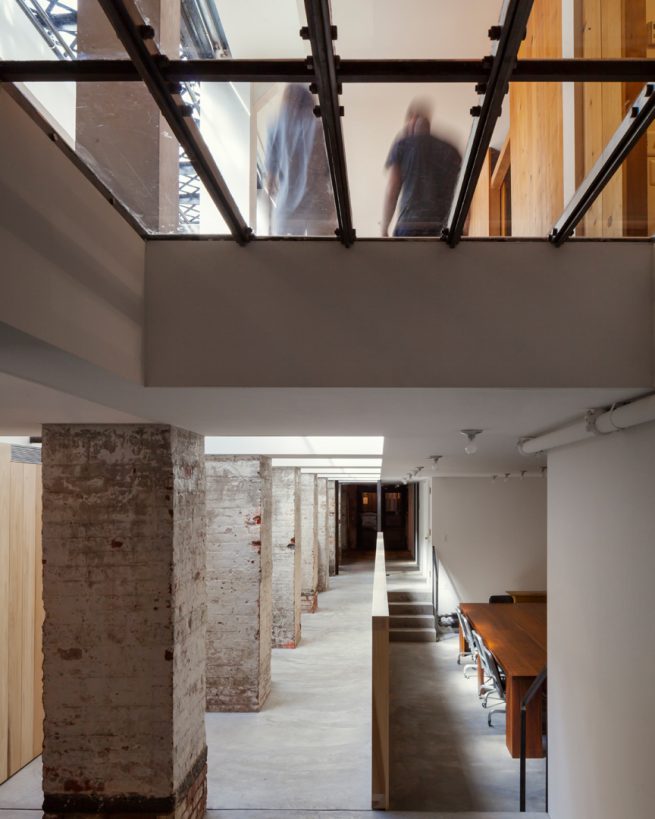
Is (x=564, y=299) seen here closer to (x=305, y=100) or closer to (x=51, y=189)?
(x=305, y=100)

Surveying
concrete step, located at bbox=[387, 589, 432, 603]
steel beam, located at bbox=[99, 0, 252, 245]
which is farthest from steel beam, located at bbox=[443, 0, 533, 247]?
concrete step, located at bbox=[387, 589, 432, 603]

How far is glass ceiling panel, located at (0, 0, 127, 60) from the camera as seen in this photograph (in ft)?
5.63

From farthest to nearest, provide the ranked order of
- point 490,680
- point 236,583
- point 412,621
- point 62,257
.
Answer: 1. point 412,621
2. point 490,680
3. point 236,583
4. point 62,257

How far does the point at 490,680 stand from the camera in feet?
27.1

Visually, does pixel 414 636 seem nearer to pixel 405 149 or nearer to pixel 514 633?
pixel 514 633

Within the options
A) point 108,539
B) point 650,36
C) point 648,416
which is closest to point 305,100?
point 650,36

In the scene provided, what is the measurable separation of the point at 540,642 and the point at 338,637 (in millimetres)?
3710

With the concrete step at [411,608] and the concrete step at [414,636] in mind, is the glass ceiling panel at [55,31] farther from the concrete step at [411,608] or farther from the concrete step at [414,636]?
the concrete step at [411,608]

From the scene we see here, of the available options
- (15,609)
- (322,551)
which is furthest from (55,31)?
(322,551)

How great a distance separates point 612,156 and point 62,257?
4.80 feet

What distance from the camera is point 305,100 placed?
7.00 ft

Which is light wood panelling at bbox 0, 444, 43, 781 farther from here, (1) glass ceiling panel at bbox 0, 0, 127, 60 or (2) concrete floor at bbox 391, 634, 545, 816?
(1) glass ceiling panel at bbox 0, 0, 127, 60

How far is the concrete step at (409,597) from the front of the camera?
12.4 m

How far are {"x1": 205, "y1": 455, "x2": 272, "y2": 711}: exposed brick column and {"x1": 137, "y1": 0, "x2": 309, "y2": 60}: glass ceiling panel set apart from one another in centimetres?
542
